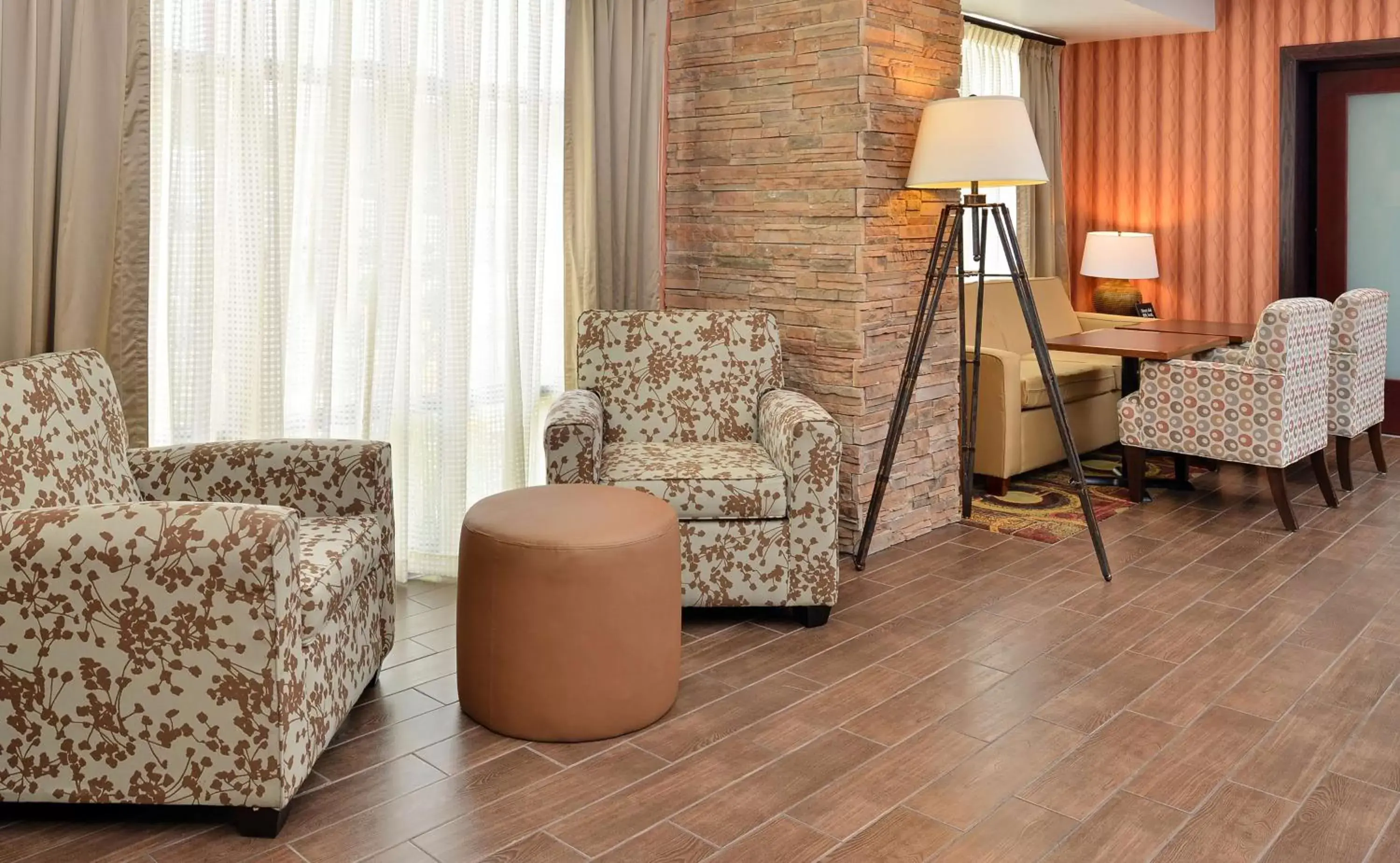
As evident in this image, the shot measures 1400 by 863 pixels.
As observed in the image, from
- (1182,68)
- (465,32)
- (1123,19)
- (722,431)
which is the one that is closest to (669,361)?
(722,431)

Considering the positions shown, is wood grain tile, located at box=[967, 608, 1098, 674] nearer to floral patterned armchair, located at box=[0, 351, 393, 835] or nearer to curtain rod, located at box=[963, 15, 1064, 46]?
floral patterned armchair, located at box=[0, 351, 393, 835]

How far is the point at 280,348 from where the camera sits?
3475 mm

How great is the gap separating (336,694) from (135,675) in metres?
0.47

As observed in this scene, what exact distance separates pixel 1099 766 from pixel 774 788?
0.72m

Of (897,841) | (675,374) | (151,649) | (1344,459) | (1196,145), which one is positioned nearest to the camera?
(151,649)

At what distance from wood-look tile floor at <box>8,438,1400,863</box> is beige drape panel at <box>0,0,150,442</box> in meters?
1.16

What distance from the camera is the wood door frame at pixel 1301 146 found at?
645 cm

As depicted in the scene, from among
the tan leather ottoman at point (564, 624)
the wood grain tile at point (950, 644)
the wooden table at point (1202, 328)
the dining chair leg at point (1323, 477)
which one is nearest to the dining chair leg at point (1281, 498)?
the dining chair leg at point (1323, 477)

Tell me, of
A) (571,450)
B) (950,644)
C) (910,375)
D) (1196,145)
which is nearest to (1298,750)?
(950,644)

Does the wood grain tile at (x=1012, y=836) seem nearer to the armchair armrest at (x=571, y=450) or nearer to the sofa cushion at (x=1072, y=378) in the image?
the armchair armrest at (x=571, y=450)

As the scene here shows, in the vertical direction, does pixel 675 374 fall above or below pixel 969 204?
below

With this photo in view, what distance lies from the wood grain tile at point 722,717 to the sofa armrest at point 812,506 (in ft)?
1.26

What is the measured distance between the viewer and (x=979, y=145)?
395 cm

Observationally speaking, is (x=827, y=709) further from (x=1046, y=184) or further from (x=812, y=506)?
(x=1046, y=184)
